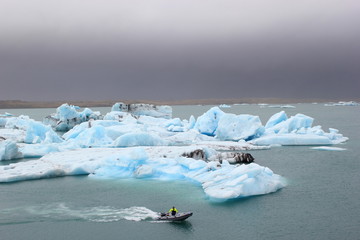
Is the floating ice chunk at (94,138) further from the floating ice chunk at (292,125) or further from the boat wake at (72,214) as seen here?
the boat wake at (72,214)

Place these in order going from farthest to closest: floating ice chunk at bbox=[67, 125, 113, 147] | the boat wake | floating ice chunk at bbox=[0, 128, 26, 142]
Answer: floating ice chunk at bbox=[0, 128, 26, 142]
floating ice chunk at bbox=[67, 125, 113, 147]
the boat wake

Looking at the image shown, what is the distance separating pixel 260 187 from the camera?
2008 centimetres

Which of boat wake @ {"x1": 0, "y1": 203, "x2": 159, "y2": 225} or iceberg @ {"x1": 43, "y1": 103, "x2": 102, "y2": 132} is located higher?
iceberg @ {"x1": 43, "y1": 103, "x2": 102, "y2": 132}

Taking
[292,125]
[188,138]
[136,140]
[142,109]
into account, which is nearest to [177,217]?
[136,140]

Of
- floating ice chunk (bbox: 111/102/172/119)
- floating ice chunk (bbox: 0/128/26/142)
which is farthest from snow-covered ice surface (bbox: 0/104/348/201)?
floating ice chunk (bbox: 111/102/172/119)

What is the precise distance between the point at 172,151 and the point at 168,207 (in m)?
10.5

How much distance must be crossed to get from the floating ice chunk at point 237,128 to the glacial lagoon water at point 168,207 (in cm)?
1692

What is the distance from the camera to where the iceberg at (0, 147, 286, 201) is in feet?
67.2

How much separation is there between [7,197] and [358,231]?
1764cm

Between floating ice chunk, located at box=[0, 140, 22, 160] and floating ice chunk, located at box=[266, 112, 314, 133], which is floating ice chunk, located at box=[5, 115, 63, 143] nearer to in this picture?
floating ice chunk, located at box=[0, 140, 22, 160]

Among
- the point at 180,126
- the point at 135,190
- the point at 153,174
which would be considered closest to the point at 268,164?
the point at 153,174

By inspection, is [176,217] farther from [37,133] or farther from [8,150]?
[37,133]

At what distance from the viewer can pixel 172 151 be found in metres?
28.1

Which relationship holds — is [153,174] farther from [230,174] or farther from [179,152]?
[230,174]
